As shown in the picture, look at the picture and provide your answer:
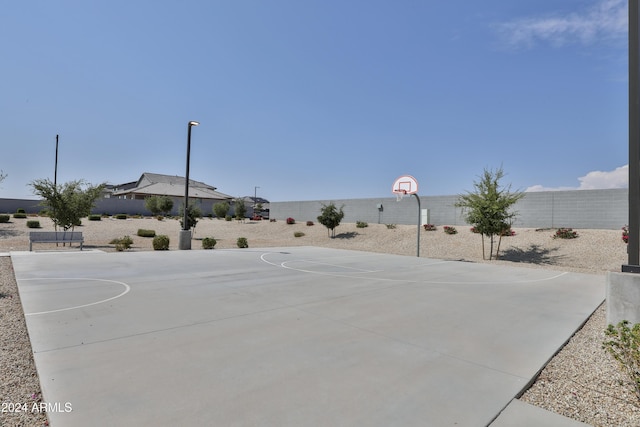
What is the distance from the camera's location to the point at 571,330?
Result: 5.69m

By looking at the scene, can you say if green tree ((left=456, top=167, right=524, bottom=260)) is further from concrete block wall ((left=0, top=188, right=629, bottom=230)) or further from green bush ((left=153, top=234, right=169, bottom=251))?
green bush ((left=153, top=234, right=169, bottom=251))

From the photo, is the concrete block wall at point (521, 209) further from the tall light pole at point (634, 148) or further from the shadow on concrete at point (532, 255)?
the tall light pole at point (634, 148)

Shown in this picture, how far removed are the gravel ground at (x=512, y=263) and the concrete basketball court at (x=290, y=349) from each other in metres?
0.21

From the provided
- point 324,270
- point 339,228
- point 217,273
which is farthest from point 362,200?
point 217,273

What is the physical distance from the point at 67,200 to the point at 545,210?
30.4 metres

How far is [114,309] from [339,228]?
2613cm

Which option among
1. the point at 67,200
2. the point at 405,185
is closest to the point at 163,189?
the point at 67,200

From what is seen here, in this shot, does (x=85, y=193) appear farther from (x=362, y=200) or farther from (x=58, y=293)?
(x=362, y=200)

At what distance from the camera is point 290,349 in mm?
4547

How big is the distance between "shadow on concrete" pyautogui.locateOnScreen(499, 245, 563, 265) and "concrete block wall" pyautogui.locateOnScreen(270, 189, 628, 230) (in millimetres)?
3521

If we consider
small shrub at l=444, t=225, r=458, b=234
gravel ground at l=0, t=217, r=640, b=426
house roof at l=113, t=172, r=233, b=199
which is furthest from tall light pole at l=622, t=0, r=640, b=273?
house roof at l=113, t=172, r=233, b=199

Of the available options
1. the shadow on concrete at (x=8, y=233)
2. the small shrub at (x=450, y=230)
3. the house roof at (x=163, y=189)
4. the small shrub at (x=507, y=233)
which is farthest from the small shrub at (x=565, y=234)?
the house roof at (x=163, y=189)

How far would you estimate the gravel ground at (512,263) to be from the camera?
3.28 metres

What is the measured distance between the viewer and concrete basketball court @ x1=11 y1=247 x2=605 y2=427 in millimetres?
3070
